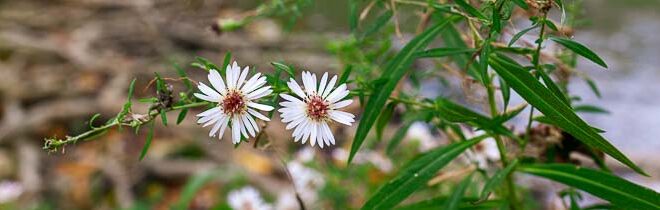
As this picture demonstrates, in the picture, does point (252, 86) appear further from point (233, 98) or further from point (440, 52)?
point (440, 52)

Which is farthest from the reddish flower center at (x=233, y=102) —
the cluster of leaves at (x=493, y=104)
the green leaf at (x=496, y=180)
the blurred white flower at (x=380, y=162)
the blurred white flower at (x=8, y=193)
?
the blurred white flower at (x=8, y=193)

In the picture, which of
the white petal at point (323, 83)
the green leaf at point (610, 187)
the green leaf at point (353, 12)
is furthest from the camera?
the green leaf at point (353, 12)

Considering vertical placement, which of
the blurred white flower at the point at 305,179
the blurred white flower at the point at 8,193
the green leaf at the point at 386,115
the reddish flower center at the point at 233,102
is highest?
the blurred white flower at the point at 305,179

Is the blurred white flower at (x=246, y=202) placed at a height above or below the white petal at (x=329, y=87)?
above

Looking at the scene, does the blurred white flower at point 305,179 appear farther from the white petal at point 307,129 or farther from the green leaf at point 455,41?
the white petal at point 307,129

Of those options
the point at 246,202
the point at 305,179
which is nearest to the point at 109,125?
the point at 246,202

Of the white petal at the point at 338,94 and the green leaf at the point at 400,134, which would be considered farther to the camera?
the green leaf at the point at 400,134

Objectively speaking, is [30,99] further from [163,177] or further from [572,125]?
[572,125]

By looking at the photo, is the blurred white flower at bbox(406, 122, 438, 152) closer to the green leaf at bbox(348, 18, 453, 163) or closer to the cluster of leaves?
the cluster of leaves
